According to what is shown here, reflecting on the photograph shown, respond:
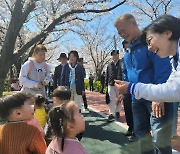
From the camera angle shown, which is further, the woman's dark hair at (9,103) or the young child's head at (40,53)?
the young child's head at (40,53)

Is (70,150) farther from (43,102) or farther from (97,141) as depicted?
(97,141)

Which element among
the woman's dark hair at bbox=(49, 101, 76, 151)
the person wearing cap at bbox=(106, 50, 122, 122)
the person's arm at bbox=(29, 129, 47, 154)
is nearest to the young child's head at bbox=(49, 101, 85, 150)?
the woman's dark hair at bbox=(49, 101, 76, 151)

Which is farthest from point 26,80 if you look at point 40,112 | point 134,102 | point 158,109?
point 158,109

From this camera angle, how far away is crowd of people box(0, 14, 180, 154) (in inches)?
78.4

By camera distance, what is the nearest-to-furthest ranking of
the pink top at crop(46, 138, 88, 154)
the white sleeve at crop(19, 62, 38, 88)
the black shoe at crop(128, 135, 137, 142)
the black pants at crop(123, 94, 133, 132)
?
the pink top at crop(46, 138, 88, 154)
the white sleeve at crop(19, 62, 38, 88)
the black shoe at crop(128, 135, 137, 142)
the black pants at crop(123, 94, 133, 132)

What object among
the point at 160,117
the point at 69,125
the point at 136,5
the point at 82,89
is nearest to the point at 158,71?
the point at 160,117

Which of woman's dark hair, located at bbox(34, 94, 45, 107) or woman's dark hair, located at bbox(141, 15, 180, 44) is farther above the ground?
woman's dark hair, located at bbox(141, 15, 180, 44)

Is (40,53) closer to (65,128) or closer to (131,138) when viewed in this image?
(131,138)

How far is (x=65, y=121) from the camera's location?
2180 mm

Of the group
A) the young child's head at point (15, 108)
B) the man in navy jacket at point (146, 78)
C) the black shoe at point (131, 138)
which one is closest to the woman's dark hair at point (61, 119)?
the young child's head at point (15, 108)

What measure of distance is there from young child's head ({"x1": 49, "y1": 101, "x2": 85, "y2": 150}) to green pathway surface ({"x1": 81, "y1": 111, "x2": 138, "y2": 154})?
84.2 inches

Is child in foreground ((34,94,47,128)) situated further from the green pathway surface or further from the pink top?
the pink top

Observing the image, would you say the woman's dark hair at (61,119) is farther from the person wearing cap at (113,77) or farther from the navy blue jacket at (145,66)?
the person wearing cap at (113,77)

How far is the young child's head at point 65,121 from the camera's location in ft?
7.13
